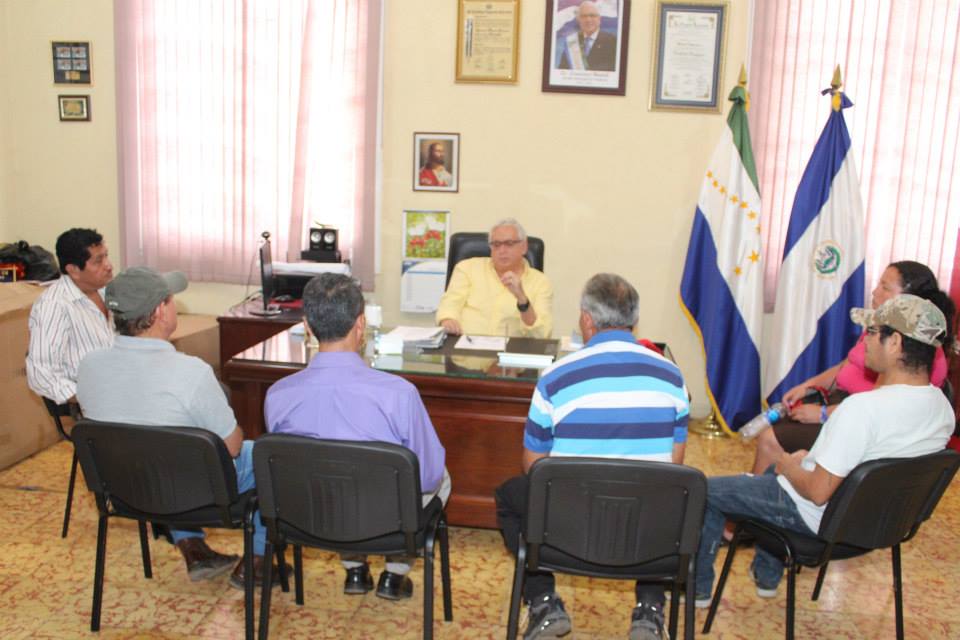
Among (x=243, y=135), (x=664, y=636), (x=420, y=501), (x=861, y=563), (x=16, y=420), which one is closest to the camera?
(x=420, y=501)

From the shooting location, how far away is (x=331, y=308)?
2180 mm

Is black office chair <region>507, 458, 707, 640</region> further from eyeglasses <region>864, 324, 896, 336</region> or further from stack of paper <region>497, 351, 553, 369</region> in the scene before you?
stack of paper <region>497, 351, 553, 369</region>

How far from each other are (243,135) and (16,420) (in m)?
1.96

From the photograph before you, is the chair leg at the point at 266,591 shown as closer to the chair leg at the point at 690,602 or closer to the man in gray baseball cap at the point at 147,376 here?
the man in gray baseball cap at the point at 147,376

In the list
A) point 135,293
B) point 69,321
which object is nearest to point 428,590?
point 135,293

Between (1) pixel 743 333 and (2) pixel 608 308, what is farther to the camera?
(1) pixel 743 333

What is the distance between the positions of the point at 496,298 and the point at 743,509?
1.73 m

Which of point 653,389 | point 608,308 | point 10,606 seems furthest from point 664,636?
point 10,606

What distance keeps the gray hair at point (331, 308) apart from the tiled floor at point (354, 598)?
3.34 feet

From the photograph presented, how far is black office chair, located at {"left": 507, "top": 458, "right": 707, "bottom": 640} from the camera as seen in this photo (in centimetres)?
191

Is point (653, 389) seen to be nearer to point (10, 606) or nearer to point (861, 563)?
point (861, 563)

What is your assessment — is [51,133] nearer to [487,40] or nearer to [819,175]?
[487,40]

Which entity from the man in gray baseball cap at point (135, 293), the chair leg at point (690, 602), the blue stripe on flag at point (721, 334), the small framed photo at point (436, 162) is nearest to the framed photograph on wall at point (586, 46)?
the small framed photo at point (436, 162)

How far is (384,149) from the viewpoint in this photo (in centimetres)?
472
